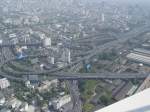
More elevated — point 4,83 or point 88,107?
point 4,83

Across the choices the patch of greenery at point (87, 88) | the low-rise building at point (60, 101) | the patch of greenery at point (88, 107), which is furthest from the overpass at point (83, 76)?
the patch of greenery at point (88, 107)

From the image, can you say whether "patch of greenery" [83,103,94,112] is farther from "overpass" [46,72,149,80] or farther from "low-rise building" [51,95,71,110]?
"overpass" [46,72,149,80]

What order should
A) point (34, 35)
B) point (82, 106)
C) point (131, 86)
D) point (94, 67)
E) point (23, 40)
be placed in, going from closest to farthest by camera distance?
point (82, 106) → point (131, 86) → point (94, 67) → point (23, 40) → point (34, 35)

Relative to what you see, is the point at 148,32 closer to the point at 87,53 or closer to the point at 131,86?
the point at 87,53

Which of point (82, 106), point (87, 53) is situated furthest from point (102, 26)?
point (82, 106)

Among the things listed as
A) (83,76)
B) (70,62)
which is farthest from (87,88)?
(70,62)

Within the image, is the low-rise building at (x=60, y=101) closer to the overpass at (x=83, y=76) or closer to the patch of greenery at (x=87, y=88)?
the patch of greenery at (x=87, y=88)

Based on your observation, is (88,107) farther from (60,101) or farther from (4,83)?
Result: (4,83)

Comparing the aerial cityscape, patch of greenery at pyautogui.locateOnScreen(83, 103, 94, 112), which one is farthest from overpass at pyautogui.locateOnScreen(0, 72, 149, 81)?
patch of greenery at pyautogui.locateOnScreen(83, 103, 94, 112)
